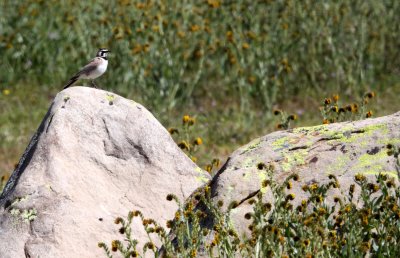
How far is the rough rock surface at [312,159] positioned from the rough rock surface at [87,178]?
0.78m

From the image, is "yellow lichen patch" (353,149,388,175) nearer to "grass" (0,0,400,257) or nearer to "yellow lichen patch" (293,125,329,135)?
"yellow lichen patch" (293,125,329,135)

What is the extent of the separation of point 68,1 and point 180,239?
10.9 m

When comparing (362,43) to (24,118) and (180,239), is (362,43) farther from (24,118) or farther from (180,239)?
(180,239)

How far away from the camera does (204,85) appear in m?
14.3

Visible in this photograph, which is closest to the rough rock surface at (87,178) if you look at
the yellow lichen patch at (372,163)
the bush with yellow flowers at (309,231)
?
the bush with yellow flowers at (309,231)

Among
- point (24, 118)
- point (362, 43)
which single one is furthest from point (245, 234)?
point (362, 43)

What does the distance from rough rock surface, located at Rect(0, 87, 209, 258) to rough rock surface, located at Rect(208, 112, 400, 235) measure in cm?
78

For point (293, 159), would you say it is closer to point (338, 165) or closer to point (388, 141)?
point (338, 165)

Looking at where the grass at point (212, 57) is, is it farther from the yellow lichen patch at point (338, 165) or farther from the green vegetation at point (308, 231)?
the green vegetation at point (308, 231)

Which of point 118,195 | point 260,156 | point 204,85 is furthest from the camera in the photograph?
point 204,85

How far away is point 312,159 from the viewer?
21.6 feet

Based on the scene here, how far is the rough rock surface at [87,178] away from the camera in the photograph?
6.68 m

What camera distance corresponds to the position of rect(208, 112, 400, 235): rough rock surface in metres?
6.30

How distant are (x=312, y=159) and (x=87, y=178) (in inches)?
66.9
